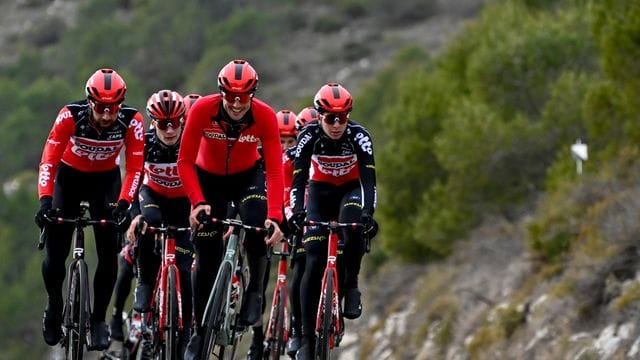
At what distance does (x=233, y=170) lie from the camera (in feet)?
42.7

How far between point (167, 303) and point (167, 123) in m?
2.04

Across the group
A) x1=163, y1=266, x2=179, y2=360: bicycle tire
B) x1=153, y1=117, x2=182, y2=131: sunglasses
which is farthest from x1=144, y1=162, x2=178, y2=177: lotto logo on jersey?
x1=163, y1=266, x2=179, y2=360: bicycle tire

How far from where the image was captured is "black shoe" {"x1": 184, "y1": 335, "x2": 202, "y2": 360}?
485 inches

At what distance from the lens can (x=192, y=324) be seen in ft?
43.0

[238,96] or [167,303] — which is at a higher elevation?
[238,96]

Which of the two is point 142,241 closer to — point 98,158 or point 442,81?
point 98,158

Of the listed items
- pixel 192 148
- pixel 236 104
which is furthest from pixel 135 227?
pixel 236 104

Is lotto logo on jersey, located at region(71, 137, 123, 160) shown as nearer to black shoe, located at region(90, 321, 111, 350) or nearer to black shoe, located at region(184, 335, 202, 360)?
black shoe, located at region(90, 321, 111, 350)

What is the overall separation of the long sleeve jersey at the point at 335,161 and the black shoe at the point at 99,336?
7.59 ft

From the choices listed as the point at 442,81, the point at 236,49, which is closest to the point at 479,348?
the point at 442,81

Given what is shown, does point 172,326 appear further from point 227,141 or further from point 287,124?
point 287,124

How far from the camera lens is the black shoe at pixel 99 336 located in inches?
516

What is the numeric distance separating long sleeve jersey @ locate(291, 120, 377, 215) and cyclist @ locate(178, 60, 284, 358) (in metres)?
0.40

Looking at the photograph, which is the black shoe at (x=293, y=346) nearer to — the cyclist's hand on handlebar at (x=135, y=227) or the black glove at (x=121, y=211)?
the cyclist's hand on handlebar at (x=135, y=227)
